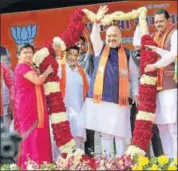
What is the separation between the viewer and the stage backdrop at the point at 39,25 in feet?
19.6

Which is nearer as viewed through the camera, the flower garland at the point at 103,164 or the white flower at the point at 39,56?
the flower garland at the point at 103,164

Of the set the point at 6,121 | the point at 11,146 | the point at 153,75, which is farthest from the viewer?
the point at 6,121

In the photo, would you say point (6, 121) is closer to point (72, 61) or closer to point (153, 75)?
point (72, 61)

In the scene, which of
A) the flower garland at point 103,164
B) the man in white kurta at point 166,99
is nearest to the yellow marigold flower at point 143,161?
the flower garland at point 103,164

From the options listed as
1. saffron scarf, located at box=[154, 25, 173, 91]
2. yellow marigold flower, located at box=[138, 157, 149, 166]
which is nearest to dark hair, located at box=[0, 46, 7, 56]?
saffron scarf, located at box=[154, 25, 173, 91]

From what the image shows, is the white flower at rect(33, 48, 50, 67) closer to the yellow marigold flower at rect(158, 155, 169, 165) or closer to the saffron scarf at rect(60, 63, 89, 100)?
the saffron scarf at rect(60, 63, 89, 100)

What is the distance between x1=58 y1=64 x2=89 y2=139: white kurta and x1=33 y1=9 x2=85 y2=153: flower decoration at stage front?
108mm

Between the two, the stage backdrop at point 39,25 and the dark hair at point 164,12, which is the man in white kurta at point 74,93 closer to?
the stage backdrop at point 39,25

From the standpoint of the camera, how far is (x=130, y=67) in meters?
5.98

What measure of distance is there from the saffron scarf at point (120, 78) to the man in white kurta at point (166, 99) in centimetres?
24

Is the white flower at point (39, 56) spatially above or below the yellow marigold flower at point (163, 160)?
above

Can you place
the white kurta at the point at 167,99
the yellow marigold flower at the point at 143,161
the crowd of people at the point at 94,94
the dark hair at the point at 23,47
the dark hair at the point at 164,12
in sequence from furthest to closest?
the dark hair at the point at 23,47
the crowd of people at the point at 94,94
the dark hair at the point at 164,12
the white kurta at the point at 167,99
the yellow marigold flower at the point at 143,161

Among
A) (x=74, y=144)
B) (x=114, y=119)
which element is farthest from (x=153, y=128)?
(x=74, y=144)

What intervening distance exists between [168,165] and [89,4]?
182 cm
